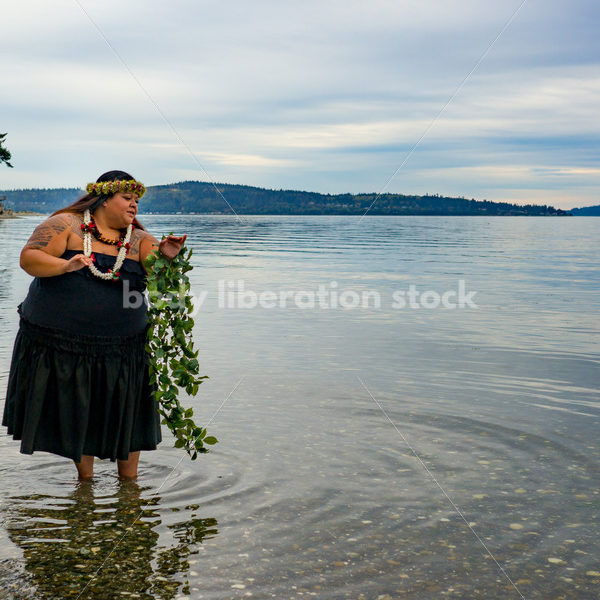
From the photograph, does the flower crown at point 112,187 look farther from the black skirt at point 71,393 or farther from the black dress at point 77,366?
the black skirt at point 71,393

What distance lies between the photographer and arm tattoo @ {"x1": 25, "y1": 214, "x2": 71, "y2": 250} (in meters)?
5.27

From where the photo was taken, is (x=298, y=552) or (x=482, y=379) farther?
(x=482, y=379)

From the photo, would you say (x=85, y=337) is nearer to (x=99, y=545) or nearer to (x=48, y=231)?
(x=48, y=231)

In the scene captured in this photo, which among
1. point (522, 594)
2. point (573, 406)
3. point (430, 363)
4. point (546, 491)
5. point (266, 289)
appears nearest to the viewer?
point (522, 594)

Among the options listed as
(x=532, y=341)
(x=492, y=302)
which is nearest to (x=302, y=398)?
(x=532, y=341)

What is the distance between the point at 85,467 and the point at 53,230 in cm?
186

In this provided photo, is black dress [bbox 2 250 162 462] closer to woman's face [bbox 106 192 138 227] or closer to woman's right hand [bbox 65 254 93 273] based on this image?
woman's right hand [bbox 65 254 93 273]

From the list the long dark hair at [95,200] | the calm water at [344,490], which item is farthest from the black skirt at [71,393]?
the long dark hair at [95,200]

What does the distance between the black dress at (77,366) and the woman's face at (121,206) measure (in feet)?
0.99

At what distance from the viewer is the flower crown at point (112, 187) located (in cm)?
553

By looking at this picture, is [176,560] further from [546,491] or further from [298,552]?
[546,491]

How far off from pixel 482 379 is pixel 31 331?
615cm

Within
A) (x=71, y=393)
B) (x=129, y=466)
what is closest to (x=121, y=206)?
(x=71, y=393)

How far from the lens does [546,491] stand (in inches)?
234
